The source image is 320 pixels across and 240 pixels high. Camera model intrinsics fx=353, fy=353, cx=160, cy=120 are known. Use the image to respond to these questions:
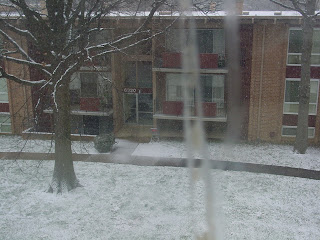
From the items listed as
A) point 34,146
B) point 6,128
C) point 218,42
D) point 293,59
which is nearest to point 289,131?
point 293,59

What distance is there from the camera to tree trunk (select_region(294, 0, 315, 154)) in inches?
615

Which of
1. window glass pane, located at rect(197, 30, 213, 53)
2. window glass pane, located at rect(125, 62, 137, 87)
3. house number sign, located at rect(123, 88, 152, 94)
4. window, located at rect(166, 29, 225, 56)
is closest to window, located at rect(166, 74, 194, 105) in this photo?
house number sign, located at rect(123, 88, 152, 94)

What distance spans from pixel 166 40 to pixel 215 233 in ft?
40.3

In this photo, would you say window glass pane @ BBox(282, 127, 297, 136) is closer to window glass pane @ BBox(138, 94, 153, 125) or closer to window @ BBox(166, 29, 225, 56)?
window @ BBox(166, 29, 225, 56)

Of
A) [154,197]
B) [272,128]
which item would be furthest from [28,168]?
[272,128]

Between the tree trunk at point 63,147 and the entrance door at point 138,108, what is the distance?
9.24 meters

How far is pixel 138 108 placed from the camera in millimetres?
21531

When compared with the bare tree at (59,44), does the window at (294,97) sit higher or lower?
lower

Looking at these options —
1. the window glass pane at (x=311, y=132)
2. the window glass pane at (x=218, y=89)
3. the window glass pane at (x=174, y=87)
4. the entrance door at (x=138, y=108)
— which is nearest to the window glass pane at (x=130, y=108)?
the entrance door at (x=138, y=108)

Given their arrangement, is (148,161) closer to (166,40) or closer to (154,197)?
(154,197)

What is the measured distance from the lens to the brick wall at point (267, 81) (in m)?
17.9

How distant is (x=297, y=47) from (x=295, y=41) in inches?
12.8

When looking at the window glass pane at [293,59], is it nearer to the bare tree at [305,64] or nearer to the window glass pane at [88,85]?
the bare tree at [305,64]

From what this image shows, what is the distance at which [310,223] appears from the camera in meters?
10.2
